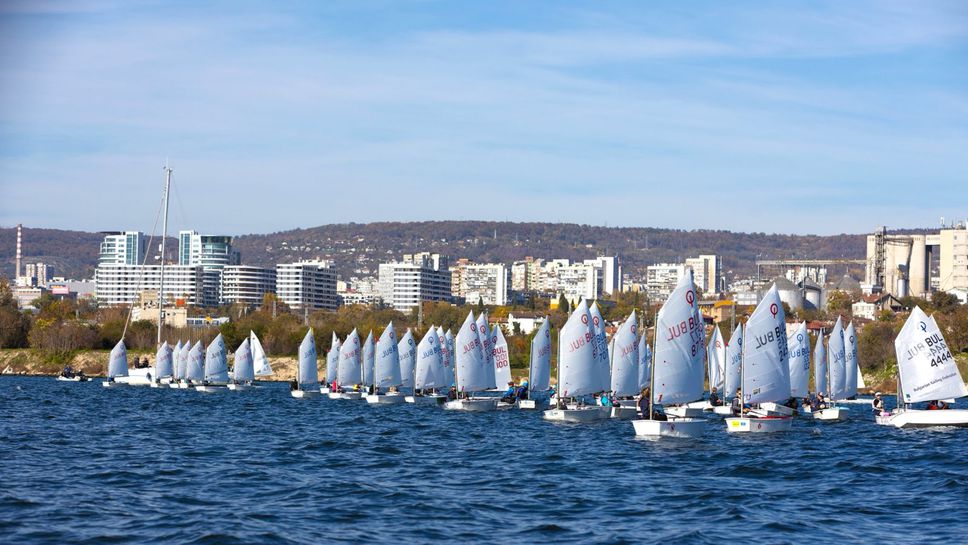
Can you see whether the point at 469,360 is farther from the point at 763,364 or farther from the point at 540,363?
the point at 763,364

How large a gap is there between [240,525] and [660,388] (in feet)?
84.0

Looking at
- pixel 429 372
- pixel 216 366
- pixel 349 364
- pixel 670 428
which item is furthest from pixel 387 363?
pixel 670 428

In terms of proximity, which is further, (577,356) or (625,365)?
(625,365)

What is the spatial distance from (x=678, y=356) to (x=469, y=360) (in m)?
24.0

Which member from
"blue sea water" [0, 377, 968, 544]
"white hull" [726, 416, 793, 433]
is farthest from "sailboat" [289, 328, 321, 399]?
"white hull" [726, 416, 793, 433]

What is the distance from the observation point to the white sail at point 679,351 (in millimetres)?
52844

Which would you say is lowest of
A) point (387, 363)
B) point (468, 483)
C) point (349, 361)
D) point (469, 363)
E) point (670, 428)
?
point (468, 483)

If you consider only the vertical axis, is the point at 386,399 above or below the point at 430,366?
below

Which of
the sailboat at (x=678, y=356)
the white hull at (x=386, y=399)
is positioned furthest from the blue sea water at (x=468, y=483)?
the white hull at (x=386, y=399)

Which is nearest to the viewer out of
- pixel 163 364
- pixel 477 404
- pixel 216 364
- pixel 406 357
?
pixel 477 404

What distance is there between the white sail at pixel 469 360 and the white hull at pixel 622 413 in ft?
40.4

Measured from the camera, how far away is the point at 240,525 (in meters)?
30.5

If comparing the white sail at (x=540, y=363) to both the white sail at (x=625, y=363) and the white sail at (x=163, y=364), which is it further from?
the white sail at (x=163, y=364)

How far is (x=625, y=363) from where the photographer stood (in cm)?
6769
